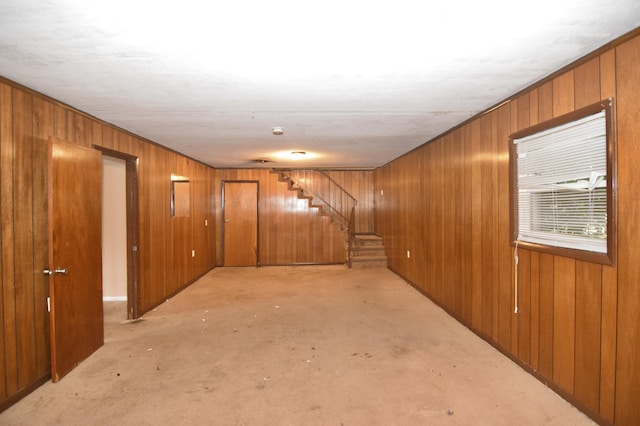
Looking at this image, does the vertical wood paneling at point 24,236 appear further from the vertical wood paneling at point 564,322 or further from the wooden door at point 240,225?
the wooden door at point 240,225

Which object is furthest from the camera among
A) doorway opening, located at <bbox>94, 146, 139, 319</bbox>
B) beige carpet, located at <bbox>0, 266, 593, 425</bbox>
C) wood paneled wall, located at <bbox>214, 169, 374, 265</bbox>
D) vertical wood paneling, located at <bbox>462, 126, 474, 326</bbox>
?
wood paneled wall, located at <bbox>214, 169, 374, 265</bbox>

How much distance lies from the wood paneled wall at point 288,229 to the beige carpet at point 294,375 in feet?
10.9

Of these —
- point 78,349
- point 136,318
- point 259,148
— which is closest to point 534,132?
point 259,148

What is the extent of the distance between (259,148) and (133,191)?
1.99m

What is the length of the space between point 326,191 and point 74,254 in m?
6.09

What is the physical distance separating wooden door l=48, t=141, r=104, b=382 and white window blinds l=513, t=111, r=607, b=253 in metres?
3.99

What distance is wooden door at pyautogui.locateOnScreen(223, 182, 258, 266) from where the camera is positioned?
7758 millimetres

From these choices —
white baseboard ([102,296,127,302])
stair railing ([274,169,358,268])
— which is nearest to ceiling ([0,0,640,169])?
white baseboard ([102,296,127,302])

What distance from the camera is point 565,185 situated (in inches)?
93.3

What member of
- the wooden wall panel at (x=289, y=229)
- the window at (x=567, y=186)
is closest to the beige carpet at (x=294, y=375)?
the window at (x=567, y=186)

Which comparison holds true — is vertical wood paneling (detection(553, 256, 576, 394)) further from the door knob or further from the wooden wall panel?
the wooden wall panel

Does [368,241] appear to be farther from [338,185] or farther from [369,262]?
[338,185]

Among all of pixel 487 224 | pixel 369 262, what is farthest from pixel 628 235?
pixel 369 262

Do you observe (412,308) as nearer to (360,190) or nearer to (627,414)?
(627,414)
